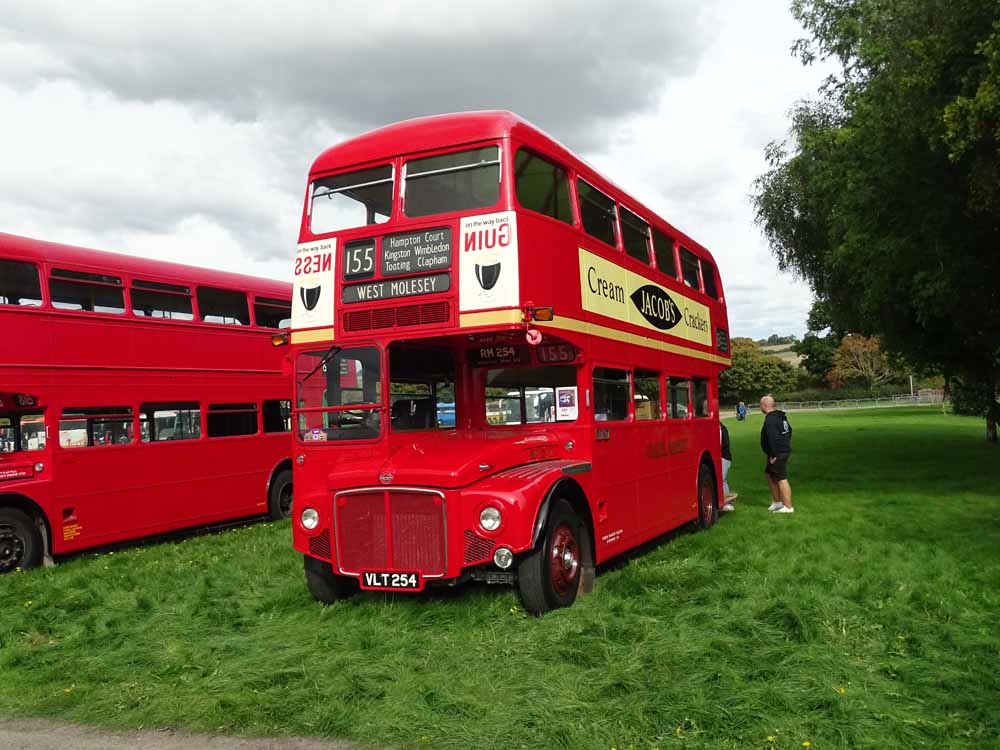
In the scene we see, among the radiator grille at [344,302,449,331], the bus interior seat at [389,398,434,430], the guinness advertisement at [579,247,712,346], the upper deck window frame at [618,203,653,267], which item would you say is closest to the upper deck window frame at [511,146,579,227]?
the guinness advertisement at [579,247,712,346]

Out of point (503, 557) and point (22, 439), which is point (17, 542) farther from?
point (503, 557)

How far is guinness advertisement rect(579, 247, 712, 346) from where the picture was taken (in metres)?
9.04

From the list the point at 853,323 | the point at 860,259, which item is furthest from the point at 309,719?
the point at 853,323

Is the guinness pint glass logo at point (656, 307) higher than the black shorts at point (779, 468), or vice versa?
the guinness pint glass logo at point (656, 307)

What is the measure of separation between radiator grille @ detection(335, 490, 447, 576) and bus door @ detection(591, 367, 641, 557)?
194 cm

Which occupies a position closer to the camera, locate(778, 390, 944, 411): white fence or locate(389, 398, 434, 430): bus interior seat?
locate(389, 398, 434, 430): bus interior seat

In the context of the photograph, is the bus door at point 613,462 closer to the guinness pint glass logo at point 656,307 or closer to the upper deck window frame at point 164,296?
the guinness pint glass logo at point 656,307

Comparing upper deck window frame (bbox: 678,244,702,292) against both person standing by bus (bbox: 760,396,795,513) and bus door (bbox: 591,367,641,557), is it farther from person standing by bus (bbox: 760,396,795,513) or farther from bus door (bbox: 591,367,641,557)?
bus door (bbox: 591,367,641,557)

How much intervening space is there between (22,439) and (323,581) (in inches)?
230

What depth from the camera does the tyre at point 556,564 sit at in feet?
23.7

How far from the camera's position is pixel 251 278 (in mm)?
15312

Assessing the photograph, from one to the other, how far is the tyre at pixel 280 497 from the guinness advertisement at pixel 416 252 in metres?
8.28

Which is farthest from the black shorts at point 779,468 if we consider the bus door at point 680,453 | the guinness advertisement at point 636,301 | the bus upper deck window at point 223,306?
the bus upper deck window at point 223,306

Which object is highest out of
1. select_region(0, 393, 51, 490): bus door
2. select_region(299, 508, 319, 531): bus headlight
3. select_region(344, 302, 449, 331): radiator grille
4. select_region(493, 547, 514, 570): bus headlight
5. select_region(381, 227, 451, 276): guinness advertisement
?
select_region(381, 227, 451, 276): guinness advertisement
